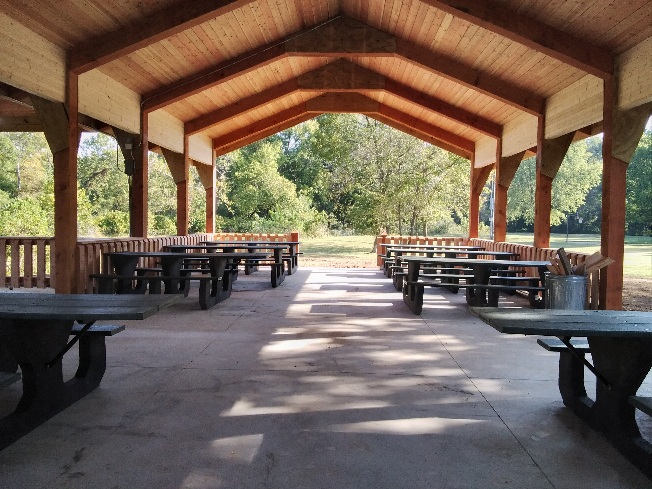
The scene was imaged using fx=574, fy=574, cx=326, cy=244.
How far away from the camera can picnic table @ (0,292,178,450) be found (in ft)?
9.15

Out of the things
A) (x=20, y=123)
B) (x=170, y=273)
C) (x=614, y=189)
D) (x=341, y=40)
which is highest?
(x=341, y=40)

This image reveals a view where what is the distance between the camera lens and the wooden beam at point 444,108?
11.2m

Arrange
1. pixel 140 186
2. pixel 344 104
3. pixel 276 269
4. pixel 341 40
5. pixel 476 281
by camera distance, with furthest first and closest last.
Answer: pixel 344 104 < pixel 276 269 < pixel 140 186 < pixel 341 40 < pixel 476 281

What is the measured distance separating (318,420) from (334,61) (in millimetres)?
9308

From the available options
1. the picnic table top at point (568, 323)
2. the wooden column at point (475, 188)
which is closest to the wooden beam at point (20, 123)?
the wooden column at point (475, 188)

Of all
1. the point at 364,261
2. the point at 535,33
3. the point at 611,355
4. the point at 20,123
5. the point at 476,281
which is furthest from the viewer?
the point at 364,261

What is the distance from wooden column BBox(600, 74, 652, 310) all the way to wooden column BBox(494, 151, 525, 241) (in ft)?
15.8

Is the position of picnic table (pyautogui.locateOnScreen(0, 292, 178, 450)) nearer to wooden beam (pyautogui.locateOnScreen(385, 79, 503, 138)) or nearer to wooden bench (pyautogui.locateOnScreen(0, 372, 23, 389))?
wooden bench (pyautogui.locateOnScreen(0, 372, 23, 389))

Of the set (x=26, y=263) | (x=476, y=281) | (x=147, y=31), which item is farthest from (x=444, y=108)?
(x=26, y=263)

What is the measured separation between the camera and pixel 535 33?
21.4 ft

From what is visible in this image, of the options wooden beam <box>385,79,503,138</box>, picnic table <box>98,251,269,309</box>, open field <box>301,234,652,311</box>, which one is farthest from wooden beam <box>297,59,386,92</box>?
open field <box>301,234,652,311</box>

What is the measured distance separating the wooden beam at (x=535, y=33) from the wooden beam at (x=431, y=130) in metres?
6.41

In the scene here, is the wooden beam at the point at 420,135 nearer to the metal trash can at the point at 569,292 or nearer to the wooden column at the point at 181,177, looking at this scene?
the wooden column at the point at 181,177

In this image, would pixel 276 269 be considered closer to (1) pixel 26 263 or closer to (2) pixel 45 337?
(1) pixel 26 263
